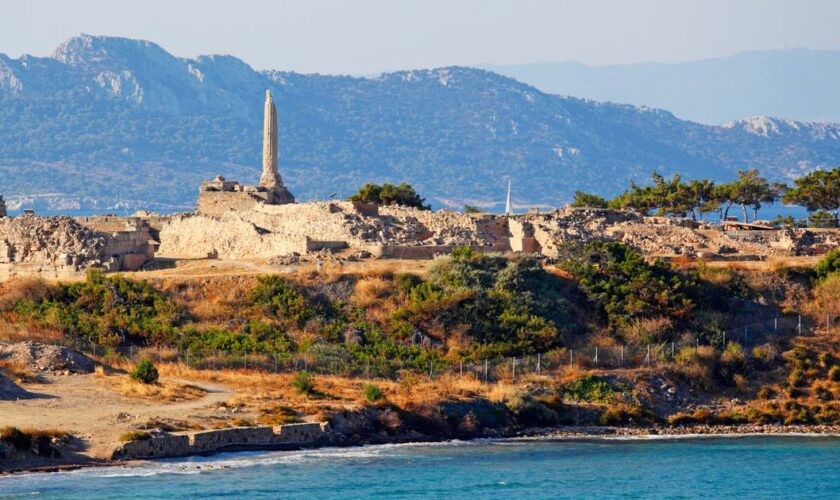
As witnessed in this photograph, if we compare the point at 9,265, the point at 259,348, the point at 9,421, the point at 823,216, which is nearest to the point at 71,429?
the point at 9,421

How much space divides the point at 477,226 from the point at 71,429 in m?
28.6

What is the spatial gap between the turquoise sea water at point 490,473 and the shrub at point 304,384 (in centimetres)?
420

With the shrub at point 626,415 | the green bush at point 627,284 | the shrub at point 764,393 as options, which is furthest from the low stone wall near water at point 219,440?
the green bush at point 627,284

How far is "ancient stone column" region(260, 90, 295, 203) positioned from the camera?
80000 mm

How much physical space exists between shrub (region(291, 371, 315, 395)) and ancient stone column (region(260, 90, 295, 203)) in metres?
25.8

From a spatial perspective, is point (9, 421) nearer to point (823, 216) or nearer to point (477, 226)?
point (477, 226)

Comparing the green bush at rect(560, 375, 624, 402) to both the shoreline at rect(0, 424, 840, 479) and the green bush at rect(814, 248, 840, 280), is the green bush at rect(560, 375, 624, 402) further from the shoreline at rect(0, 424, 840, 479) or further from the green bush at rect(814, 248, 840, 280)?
the green bush at rect(814, 248, 840, 280)

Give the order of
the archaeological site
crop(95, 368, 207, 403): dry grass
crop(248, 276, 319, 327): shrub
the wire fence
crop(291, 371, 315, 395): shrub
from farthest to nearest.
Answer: the archaeological site, crop(248, 276, 319, 327): shrub, the wire fence, crop(291, 371, 315, 395): shrub, crop(95, 368, 207, 403): dry grass

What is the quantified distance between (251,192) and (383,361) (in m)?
22.3

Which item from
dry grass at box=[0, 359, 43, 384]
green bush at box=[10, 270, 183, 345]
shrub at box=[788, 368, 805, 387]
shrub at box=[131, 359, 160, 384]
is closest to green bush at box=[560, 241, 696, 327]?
shrub at box=[788, 368, 805, 387]

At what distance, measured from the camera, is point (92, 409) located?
1914 inches

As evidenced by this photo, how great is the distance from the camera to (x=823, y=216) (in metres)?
86.3

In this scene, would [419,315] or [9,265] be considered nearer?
[419,315]

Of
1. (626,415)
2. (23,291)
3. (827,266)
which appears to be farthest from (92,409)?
(827,266)
